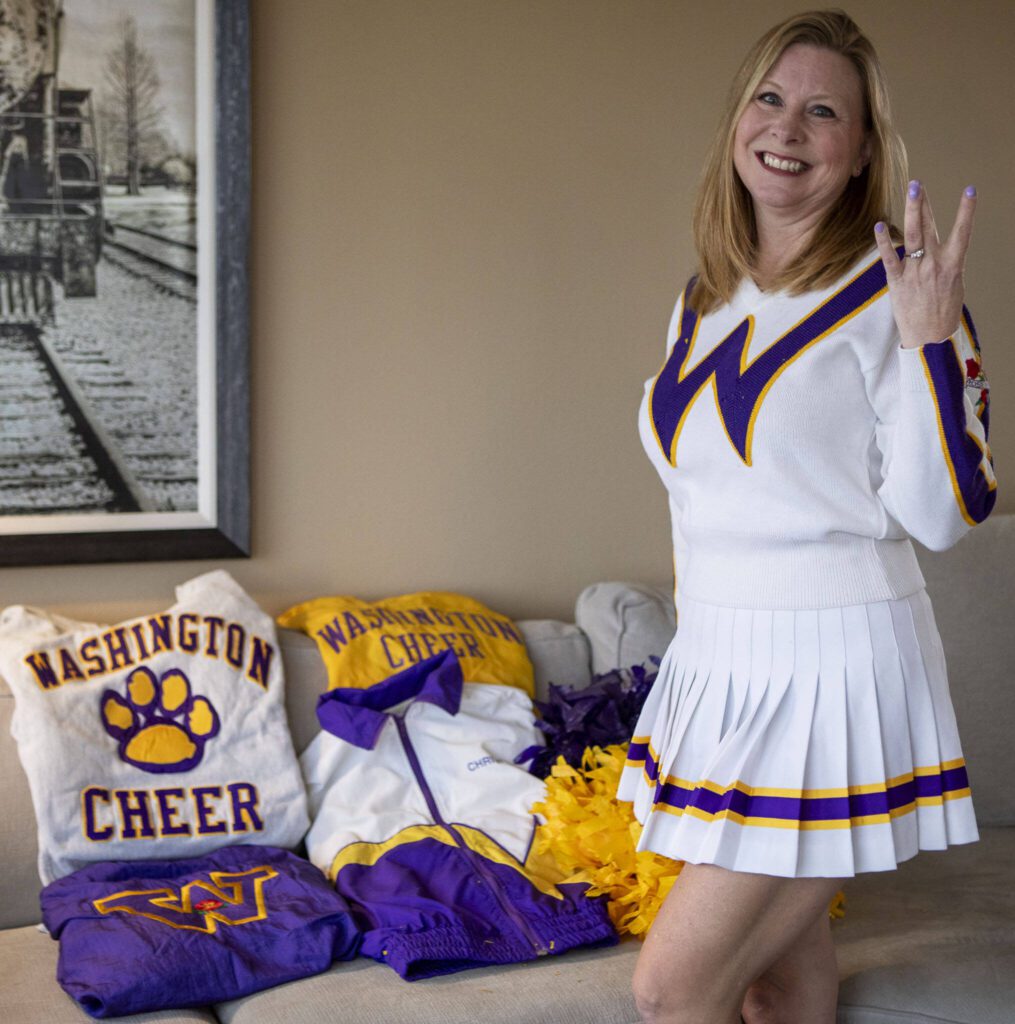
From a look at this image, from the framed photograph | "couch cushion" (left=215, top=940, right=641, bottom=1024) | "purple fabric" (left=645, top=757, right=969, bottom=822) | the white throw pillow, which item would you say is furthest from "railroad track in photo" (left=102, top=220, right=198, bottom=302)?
"purple fabric" (left=645, top=757, right=969, bottom=822)

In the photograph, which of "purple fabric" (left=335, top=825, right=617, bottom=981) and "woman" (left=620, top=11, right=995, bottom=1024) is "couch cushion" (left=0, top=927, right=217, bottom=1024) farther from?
"woman" (left=620, top=11, right=995, bottom=1024)

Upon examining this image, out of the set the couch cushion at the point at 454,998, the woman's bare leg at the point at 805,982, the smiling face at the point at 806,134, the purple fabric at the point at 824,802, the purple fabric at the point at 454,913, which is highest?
the smiling face at the point at 806,134

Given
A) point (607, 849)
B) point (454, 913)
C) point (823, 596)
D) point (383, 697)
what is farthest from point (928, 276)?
point (383, 697)

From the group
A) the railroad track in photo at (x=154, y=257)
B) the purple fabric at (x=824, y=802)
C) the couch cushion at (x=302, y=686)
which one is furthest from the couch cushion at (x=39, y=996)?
the railroad track in photo at (x=154, y=257)

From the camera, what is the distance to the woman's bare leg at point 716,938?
4.85ft

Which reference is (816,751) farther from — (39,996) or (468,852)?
(39,996)

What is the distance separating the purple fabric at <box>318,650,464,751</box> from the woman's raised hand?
1.16 metres

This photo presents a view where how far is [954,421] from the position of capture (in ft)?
4.60

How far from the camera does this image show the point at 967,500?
1.45 metres

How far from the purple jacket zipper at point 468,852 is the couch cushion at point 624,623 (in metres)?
0.46

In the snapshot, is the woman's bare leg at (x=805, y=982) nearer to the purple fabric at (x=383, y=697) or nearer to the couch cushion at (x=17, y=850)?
the purple fabric at (x=383, y=697)

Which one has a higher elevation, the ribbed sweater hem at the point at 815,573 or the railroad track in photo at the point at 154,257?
the railroad track in photo at the point at 154,257

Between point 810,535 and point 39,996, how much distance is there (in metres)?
1.22

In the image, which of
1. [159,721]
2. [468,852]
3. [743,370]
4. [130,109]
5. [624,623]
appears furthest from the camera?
[624,623]
